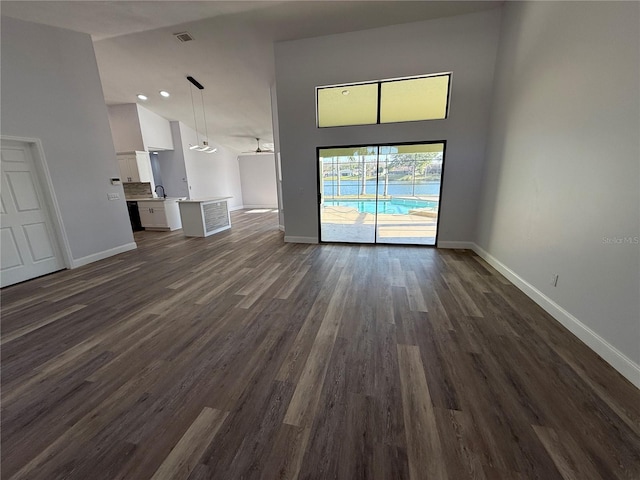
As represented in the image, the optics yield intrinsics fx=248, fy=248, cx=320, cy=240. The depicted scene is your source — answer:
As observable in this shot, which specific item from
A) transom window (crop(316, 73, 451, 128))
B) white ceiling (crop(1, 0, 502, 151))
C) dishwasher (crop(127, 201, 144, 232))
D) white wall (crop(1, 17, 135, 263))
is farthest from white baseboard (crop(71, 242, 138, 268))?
transom window (crop(316, 73, 451, 128))

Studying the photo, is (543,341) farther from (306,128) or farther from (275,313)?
(306,128)

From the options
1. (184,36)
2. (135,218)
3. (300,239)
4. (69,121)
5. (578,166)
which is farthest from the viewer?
(135,218)

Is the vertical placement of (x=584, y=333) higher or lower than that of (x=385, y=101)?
lower

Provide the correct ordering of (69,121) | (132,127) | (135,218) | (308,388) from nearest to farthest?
(308,388) < (69,121) < (132,127) < (135,218)

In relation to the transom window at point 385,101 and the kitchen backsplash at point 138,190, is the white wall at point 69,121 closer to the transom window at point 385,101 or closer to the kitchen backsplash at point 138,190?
the kitchen backsplash at point 138,190

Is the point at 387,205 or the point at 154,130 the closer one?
the point at 387,205

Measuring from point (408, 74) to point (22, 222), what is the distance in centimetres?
658

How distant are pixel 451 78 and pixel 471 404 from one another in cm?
472

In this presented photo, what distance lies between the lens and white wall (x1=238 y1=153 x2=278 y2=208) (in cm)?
1207

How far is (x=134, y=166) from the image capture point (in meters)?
7.50

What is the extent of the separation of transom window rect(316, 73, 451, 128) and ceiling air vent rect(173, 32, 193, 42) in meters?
2.38

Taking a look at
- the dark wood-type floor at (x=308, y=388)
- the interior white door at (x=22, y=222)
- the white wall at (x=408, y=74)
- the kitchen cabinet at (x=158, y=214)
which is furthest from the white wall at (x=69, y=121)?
the white wall at (x=408, y=74)

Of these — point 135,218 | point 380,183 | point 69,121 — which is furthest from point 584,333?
point 135,218

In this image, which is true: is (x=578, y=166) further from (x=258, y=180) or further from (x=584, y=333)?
Result: (x=258, y=180)
